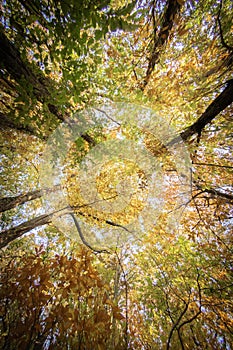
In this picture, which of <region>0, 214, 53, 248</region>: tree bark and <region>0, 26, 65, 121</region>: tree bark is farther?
<region>0, 214, 53, 248</region>: tree bark

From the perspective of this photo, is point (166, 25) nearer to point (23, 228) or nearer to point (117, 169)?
point (117, 169)

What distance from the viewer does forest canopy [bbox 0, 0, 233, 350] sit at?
1601mm

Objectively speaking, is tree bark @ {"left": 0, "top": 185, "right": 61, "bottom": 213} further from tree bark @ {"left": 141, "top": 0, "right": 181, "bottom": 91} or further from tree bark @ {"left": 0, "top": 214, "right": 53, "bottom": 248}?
tree bark @ {"left": 141, "top": 0, "right": 181, "bottom": 91}

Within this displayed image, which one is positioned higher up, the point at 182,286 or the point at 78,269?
the point at 78,269

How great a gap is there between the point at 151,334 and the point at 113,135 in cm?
495

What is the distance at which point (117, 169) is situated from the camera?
6.04 m

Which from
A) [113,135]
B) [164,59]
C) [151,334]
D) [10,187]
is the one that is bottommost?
[151,334]

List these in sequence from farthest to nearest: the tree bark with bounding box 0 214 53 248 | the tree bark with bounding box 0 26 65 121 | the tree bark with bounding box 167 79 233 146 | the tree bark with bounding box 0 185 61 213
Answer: the tree bark with bounding box 0 185 61 213 → the tree bark with bounding box 0 214 53 248 → the tree bark with bounding box 167 79 233 146 → the tree bark with bounding box 0 26 65 121

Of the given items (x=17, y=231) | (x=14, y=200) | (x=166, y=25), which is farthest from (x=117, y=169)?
(x=166, y=25)

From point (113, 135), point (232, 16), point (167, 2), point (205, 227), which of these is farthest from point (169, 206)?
point (167, 2)

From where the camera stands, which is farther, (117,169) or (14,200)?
(117,169)

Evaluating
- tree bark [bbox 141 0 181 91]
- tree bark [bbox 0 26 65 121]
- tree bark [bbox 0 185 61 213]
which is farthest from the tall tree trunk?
tree bark [bbox 141 0 181 91]

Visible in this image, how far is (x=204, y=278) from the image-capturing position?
11.0 feet

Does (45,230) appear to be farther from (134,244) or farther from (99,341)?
(99,341)
